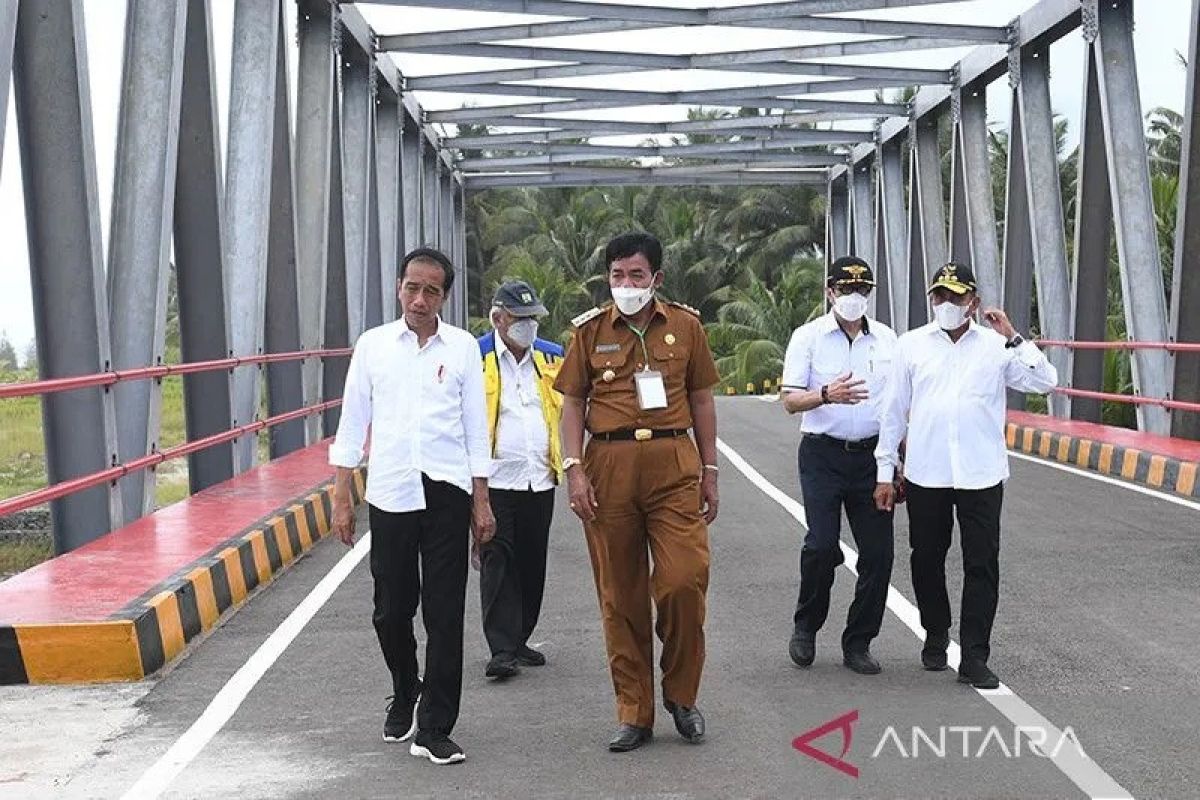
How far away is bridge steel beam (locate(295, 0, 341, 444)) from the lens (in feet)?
58.3

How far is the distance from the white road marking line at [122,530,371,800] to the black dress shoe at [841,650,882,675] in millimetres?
2326

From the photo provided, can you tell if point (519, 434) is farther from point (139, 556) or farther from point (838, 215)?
point (838, 215)

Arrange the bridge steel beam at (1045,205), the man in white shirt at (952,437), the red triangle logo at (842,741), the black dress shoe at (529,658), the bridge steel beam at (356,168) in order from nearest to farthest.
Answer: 1. the red triangle logo at (842,741)
2. the man in white shirt at (952,437)
3. the black dress shoe at (529,658)
4. the bridge steel beam at (1045,205)
5. the bridge steel beam at (356,168)

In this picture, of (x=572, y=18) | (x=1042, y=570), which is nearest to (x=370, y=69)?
(x=572, y=18)

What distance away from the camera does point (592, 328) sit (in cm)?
632

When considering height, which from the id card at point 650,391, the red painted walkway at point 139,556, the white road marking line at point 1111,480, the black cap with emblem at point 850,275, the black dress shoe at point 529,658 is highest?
the black cap with emblem at point 850,275

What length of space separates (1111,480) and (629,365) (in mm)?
9631

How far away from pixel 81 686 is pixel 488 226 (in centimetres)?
5344

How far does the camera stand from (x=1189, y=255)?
15398 mm

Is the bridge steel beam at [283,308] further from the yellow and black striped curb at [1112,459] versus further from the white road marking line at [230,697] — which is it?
the yellow and black striped curb at [1112,459]

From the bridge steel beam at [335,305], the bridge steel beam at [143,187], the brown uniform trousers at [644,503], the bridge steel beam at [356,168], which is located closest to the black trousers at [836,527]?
the brown uniform trousers at [644,503]

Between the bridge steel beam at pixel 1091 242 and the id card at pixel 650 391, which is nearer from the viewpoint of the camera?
the id card at pixel 650 391

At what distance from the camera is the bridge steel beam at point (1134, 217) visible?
16.7 m

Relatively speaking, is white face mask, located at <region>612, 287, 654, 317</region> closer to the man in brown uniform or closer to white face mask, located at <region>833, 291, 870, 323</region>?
the man in brown uniform
